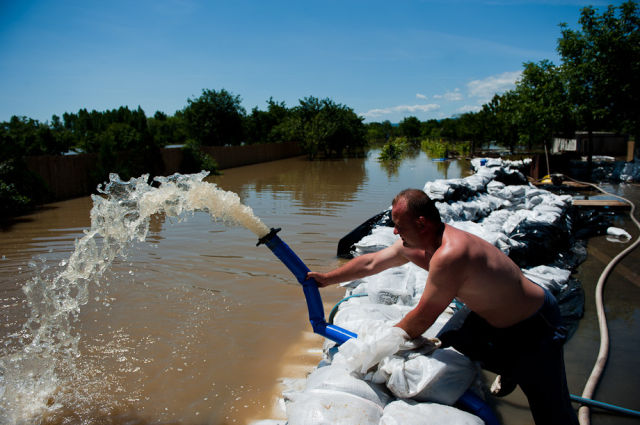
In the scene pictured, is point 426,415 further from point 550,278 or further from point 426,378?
point 550,278

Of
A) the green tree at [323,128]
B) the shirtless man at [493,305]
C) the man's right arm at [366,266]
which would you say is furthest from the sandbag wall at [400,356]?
the green tree at [323,128]

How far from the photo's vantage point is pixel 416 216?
5.51ft

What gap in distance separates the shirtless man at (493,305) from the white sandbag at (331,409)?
0.35 metres

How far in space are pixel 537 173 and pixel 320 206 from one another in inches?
318

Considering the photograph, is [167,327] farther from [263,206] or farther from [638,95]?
[638,95]

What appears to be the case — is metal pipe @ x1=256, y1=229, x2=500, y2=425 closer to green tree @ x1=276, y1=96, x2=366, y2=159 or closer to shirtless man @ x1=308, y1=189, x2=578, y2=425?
shirtless man @ x1=308, y1=189, x2=578, y2=425

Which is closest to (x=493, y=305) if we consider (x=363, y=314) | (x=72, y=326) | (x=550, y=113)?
(x=363, y=314)

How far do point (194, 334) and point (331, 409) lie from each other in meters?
2.18

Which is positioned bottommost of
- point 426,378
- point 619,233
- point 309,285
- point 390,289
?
point 619,233

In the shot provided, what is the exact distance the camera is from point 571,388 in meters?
2.52

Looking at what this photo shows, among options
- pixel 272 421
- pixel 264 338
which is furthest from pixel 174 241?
pixel 272 421

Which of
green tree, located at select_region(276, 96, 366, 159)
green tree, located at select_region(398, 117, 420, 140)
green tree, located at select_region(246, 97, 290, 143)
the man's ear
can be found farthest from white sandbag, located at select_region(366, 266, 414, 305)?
green tree, located at select_region(398, 117, 420, 140)

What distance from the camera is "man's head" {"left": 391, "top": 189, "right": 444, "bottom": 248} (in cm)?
167

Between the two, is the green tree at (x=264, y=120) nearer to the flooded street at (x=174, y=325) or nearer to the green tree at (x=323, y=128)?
the green tree at (x=323, y=128)
